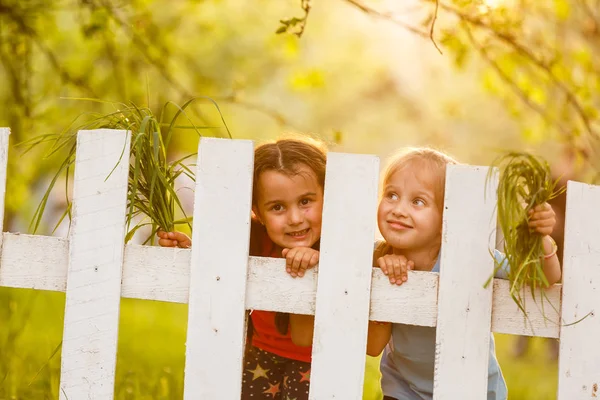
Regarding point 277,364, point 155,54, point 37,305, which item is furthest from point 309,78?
point 37,305

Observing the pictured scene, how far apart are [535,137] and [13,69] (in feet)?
11.7

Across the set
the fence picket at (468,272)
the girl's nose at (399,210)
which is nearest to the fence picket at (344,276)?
the fence picket at (468,272)

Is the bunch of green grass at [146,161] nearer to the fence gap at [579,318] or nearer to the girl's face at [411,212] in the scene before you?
the girl's face at [411,212]

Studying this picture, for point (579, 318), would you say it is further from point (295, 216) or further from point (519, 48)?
point (519, 48)

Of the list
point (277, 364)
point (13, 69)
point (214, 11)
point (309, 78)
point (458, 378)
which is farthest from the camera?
point (214, 11)

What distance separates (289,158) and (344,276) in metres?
0.66

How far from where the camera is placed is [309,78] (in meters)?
5.58

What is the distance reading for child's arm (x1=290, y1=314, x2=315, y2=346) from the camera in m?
2.76

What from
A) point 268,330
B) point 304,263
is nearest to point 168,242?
point 304,263

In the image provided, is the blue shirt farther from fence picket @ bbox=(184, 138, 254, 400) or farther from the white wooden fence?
fence picket @ bbox=(184, 138, 254, 400)

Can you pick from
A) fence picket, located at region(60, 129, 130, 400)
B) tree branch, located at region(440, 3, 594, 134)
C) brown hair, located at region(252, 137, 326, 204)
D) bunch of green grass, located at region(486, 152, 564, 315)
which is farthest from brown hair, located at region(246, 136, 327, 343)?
tree branch, located at region(440, 3, 594, 134)

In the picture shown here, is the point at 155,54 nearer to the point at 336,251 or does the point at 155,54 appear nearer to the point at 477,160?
the point at 336,251

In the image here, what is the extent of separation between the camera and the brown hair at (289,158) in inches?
111

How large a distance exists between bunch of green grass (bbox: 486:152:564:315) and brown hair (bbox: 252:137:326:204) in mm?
817
